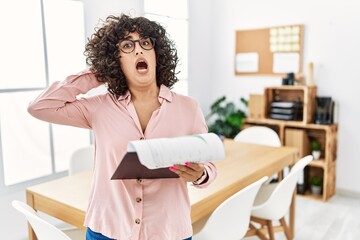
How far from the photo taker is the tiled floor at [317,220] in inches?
99.3

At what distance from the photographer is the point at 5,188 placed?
8.20ft

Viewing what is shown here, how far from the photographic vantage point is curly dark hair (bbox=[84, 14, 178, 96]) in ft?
3.81

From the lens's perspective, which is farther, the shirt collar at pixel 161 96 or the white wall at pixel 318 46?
the white wall at pixel 318 46

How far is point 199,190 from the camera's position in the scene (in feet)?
6.02

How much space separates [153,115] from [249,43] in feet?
10.7

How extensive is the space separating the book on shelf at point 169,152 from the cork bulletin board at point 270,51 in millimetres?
3148

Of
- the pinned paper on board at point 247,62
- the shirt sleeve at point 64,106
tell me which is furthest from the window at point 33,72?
the pinned paper on board at point 247,62

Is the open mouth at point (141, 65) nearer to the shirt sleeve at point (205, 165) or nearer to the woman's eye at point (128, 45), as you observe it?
the woman's eye at point (128, 45)

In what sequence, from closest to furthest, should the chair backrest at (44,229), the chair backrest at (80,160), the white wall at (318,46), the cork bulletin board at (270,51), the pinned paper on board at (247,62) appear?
the chair backrest at (44,229), the chair backrest at (80,160), the white wall at (318,46), the cork bulletin board at (270,51), the pinned paper on board at (247,62)

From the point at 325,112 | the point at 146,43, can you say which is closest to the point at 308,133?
the point at 325,112

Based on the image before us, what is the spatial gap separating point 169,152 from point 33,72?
2118 mm

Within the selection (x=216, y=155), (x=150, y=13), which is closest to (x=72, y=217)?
(x=216, y=155)

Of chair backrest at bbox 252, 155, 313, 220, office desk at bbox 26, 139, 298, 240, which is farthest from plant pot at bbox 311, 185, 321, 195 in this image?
chair backrest at bbox 252, 155, 313, 220

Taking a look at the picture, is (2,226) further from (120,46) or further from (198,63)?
(198,63)
